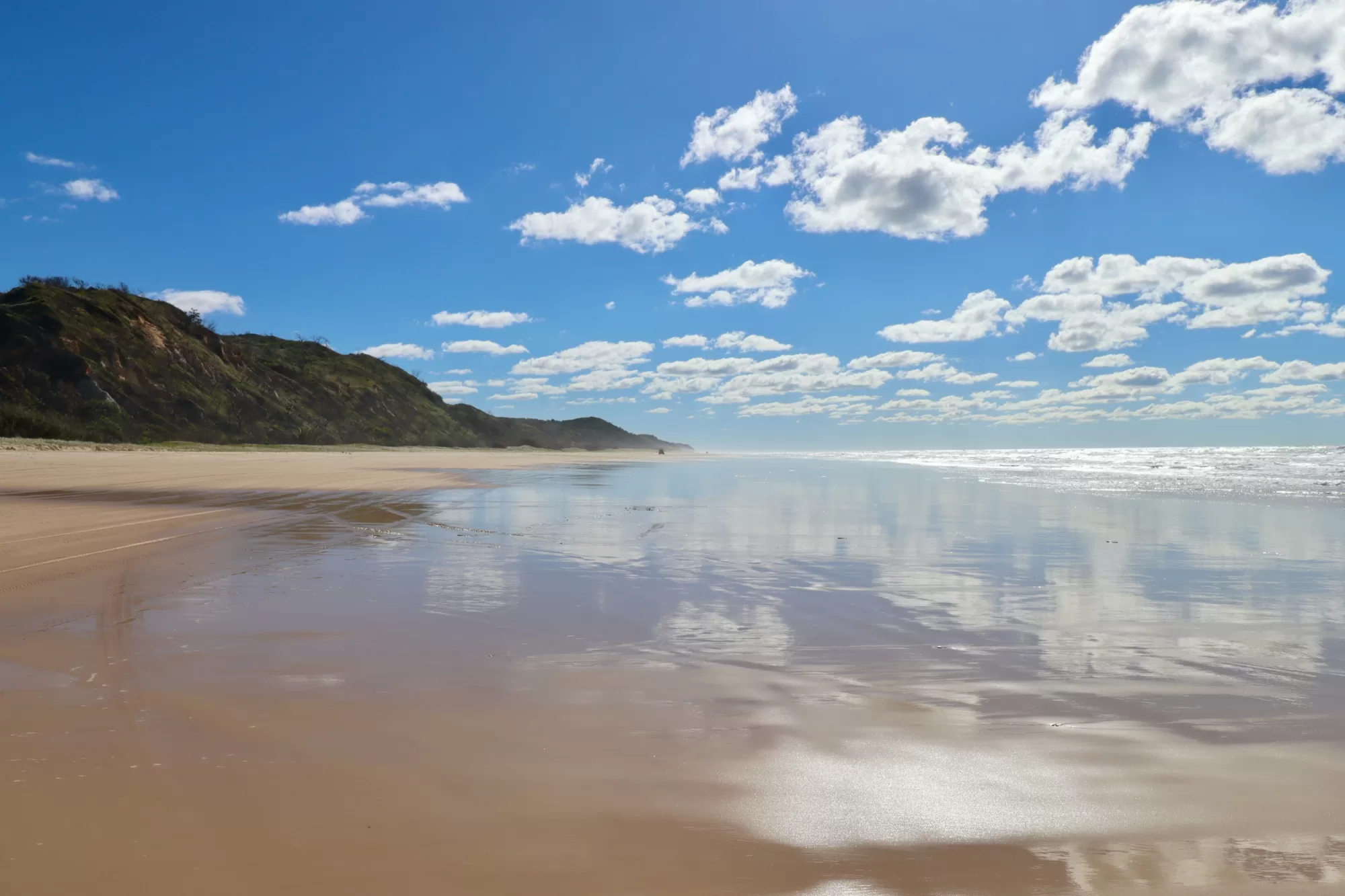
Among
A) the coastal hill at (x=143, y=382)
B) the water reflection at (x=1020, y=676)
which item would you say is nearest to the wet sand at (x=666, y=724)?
the water reflection at (x=1020, y=676)

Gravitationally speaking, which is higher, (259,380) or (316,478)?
(259,380)

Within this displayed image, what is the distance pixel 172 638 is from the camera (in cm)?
566

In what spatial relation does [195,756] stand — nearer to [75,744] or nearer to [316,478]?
[75,744]

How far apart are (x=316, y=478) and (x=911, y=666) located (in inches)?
1016

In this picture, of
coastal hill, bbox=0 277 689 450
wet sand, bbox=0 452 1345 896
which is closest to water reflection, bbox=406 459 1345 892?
wet sand, bbox=0 452 1345 896

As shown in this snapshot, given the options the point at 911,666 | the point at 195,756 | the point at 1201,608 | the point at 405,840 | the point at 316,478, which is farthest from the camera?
the point at 316,478

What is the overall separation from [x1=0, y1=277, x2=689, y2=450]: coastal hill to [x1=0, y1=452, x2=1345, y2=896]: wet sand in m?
54.4

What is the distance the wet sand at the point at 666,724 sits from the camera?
2766mm

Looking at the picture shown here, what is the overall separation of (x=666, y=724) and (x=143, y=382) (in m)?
77.6

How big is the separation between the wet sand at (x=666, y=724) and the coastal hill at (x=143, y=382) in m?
54.4

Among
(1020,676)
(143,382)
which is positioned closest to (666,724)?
(1020,676)

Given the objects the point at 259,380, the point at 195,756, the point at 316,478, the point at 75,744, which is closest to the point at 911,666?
the point at 195,756

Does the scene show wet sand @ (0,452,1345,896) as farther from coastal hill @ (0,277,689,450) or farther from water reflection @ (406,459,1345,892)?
coastal hill @ (0,277,689,450)

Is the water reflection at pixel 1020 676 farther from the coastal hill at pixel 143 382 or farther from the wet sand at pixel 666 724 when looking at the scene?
the coastal hill at pixel 143 382
